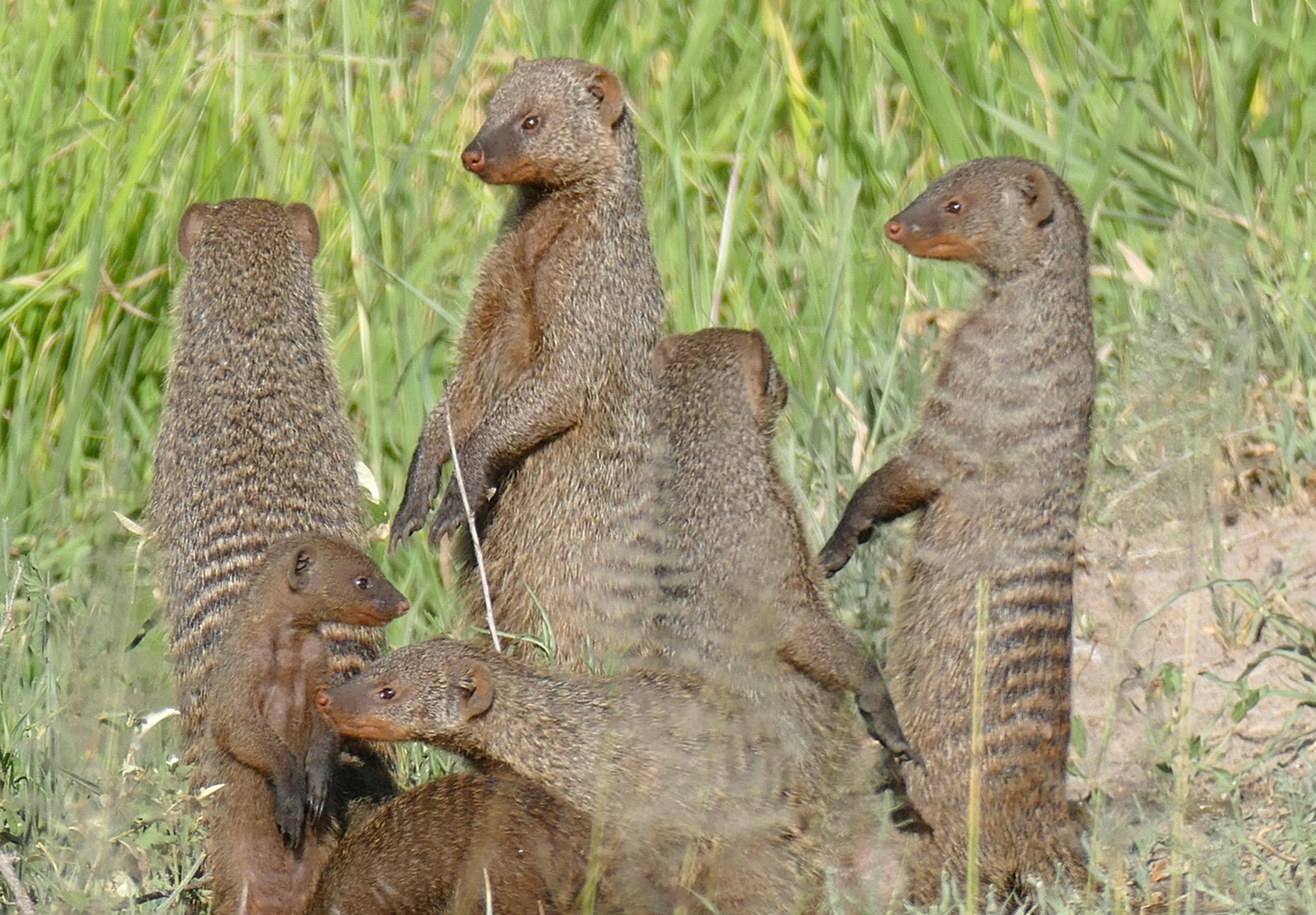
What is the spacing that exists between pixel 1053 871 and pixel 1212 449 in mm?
1037

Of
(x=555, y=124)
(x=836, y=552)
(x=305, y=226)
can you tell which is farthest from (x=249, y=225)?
(x=836, y=552)

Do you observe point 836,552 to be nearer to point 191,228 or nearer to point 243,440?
point 243,440

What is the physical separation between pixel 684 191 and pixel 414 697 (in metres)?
1.79

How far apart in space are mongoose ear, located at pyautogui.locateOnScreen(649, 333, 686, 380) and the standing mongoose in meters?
0.40

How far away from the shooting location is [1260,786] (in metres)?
2.93

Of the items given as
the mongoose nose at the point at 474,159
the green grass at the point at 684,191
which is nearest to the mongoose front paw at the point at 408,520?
the green grass at the point at 684,191

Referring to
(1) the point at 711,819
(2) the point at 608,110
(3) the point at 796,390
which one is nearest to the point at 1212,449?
(1) the point at 711,819

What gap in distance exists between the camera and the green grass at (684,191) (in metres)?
3.50

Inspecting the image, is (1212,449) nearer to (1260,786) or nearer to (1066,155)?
(1260,786)

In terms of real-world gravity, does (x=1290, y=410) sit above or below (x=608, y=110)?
below

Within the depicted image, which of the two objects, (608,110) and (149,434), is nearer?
(608,110)

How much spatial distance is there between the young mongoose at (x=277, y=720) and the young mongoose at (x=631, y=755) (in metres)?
0.12

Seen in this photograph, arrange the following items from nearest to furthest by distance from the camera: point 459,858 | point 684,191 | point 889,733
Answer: point 459,858
point 889,733
point 684,191

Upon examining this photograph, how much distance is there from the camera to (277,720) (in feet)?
8.79
